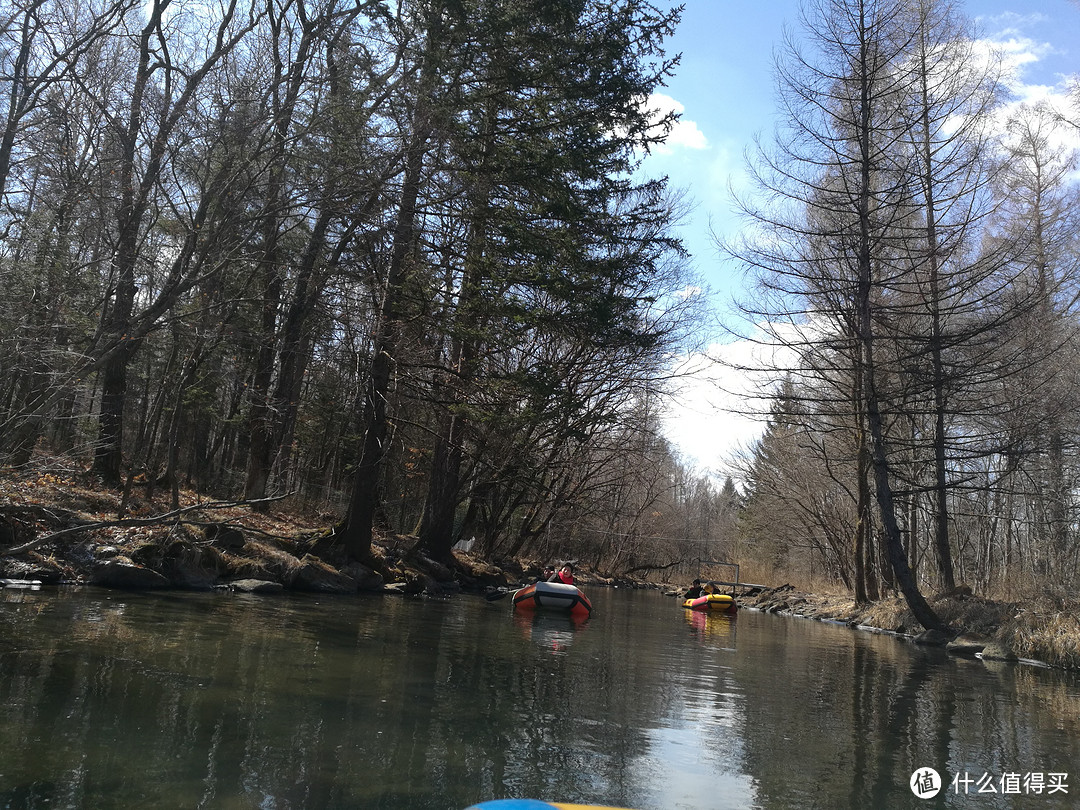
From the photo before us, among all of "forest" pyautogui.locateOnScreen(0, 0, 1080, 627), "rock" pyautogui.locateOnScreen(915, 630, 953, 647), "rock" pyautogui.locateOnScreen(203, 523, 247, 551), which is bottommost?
"rock" pyautogui.locateOnScreen(915, 630, 953, 647)

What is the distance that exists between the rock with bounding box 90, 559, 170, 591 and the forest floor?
0.6 inches

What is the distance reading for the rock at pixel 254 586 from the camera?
1283cm

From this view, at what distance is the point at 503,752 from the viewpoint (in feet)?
17.2

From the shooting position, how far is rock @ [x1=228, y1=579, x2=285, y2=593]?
505 inches

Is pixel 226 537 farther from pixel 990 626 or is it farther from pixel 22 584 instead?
pixel 990 626

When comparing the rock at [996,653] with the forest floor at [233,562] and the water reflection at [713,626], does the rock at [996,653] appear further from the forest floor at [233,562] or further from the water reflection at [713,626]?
the water reflection at [713,626]

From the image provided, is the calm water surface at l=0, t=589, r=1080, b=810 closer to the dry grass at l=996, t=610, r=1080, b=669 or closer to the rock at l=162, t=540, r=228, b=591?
the dry grass at l=996, t=610, r=1080, b=669

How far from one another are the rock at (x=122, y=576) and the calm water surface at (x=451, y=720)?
69 centimetres

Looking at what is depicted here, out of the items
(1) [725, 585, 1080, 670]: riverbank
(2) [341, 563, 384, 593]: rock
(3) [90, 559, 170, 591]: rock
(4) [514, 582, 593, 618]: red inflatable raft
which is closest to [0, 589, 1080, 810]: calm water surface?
(3) [90, 559, 170, 591]: rock

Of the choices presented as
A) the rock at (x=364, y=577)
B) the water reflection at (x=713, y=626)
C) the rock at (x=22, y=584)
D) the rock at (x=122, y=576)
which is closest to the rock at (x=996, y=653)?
the water reflection at (x=713, y=626)

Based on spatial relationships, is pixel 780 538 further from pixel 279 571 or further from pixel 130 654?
pixel 130 654

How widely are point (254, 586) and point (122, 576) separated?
2139mm

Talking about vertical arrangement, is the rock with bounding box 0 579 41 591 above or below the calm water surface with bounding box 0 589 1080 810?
above

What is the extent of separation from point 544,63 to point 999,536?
775 inches
